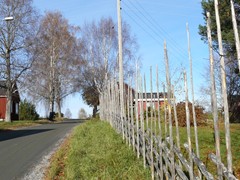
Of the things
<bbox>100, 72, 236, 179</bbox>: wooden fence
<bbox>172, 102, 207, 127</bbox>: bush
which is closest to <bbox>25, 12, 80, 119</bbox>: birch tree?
<bbox>172, 102, 207, 127</bbox>: bush

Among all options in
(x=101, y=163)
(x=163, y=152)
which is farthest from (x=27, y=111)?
(x=163, y=152)

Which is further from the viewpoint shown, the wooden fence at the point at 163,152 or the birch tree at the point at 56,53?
the birch tree at the point at 56,53

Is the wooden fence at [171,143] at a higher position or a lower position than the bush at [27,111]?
lower

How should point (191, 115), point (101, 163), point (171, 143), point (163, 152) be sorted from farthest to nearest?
point (191, 115) → point (101, 163) → point (163, 152) → point (171, 143)

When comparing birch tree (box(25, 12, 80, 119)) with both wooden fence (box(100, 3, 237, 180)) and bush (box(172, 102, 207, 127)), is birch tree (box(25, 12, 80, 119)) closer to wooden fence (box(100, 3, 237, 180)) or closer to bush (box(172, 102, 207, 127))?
bush (box(172, 102, 207, 127))

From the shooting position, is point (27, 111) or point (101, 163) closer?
point (101, 163)

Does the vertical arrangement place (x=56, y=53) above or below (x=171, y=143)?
above

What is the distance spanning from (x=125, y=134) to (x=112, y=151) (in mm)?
2175

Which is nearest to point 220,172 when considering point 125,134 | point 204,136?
point 125,134

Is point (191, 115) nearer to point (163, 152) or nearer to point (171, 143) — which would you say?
point (163, 152)

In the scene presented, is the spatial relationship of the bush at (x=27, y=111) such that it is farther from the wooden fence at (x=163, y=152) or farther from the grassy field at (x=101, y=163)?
the grassy field at (x=101, y=163)

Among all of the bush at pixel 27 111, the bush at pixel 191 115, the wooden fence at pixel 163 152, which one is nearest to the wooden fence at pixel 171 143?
the wooden fence at pixel 163 152

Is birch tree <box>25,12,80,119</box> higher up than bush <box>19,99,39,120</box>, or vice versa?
birch tree <box>25,12,80,119</box>

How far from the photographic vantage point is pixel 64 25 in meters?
40.7
